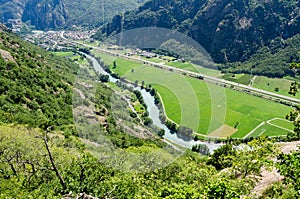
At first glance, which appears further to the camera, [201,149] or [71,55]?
[71,55]

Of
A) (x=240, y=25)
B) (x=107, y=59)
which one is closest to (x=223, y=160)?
(x=107, y=59)

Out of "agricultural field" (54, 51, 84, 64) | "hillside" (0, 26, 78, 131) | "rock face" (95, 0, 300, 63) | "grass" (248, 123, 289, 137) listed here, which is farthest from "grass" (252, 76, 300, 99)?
"hillside" (0, 26, 78, 131)

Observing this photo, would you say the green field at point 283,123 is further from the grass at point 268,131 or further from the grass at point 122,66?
the grass at point 122,66

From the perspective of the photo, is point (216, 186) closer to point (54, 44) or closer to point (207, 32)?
point (207, 32)

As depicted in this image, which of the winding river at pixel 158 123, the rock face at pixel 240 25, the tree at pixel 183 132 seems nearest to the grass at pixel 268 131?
the winding river at pixel 158 123

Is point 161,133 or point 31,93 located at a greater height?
point 31,93

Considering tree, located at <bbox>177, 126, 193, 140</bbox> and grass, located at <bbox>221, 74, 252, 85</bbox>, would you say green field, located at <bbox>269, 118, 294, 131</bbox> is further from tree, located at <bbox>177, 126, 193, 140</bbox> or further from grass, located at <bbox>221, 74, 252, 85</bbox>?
grass, located at <bbox>221, 74, 252, 85</bbox>

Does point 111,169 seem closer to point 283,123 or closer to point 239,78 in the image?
point 283,123

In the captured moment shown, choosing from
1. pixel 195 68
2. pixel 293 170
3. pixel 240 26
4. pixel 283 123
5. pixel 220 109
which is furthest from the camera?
pixel 240 26

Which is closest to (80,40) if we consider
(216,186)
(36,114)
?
(36,114)
